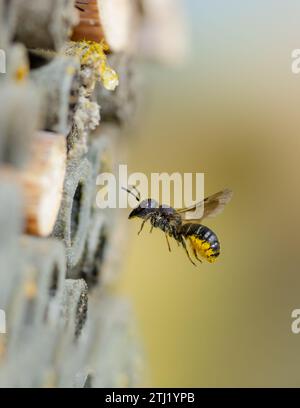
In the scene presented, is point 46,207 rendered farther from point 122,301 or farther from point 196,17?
point 196,17

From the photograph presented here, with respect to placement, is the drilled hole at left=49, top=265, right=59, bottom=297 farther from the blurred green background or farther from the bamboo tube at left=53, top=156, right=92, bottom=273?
the blurred green background

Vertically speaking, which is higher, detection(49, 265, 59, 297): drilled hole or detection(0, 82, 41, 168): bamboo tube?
detection(0, 82, 41, 168): bamboo tube

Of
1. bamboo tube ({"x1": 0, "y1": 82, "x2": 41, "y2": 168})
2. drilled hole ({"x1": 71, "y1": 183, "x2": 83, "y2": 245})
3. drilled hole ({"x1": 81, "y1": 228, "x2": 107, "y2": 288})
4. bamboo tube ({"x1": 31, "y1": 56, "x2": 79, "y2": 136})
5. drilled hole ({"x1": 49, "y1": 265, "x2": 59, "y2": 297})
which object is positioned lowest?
drilled hole ({"x1": 49, "y1": 265, "x2": 59, "y2": 297})

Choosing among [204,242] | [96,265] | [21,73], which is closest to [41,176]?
[21,73]

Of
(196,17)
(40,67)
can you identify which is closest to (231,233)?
(196,17)

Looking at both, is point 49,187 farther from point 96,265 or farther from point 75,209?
point 96,265

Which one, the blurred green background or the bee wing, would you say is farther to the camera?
the blurred green background

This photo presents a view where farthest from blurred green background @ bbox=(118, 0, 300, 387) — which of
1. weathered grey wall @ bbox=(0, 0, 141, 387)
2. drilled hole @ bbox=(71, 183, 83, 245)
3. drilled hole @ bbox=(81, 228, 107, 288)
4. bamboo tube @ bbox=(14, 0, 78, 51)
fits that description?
bamboo tube @ bbox=(14, 0, 78, 51)
